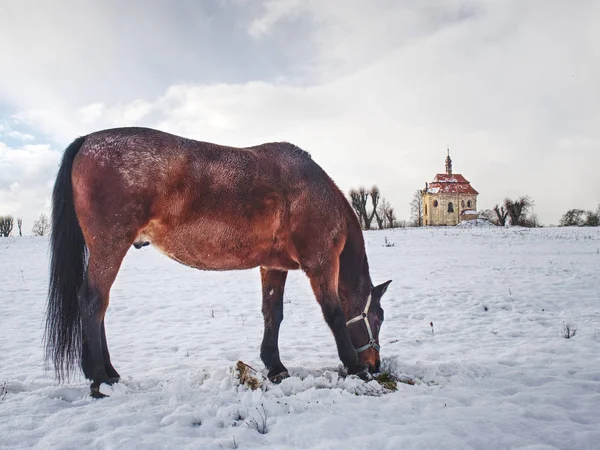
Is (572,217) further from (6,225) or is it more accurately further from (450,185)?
(6,225)

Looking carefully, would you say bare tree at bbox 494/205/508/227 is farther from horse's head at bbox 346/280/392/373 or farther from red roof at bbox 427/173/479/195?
horse's head at bbox 346/280/392/373

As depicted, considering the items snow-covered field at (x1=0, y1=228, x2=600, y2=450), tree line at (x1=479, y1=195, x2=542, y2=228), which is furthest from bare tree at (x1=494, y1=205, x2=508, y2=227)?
snow-covered field at (x1=0, y1=228, x2=600, y2=450)

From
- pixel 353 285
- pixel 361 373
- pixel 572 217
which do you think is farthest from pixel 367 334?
pixel 572 217

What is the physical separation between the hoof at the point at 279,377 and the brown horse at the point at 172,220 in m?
0.02

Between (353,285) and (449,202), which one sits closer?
(353,285)

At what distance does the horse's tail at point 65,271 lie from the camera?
3.86m

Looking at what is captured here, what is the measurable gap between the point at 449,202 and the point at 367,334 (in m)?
78.6

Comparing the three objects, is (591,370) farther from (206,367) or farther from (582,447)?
(206,367)

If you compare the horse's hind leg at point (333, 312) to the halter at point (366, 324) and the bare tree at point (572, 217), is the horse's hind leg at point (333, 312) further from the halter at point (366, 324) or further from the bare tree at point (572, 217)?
the bare tree at point (572, 217)

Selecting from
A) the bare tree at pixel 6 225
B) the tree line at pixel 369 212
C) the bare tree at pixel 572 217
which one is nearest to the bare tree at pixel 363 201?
the tree line at pixel 369 212

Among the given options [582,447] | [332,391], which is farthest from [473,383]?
[332,391]

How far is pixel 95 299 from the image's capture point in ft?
12.0

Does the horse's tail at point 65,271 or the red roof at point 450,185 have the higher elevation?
the red roof at point 450,185

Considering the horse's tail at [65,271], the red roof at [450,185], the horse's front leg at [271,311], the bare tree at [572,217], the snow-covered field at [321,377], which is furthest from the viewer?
the red roof at [450,185]
